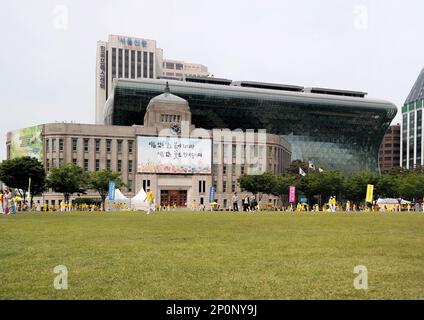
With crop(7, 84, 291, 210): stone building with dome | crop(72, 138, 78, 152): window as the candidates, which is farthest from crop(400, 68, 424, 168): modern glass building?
crop(72, 138, 78, 152): window

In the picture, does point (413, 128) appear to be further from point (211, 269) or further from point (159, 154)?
point (211, 269)

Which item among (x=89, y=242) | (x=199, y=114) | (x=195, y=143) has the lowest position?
(x=89, y=242)

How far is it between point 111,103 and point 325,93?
71.8 m

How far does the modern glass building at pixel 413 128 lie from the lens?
612 ft

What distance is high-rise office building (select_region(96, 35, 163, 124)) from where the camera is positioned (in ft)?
616

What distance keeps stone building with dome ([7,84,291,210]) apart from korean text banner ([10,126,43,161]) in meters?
0.57

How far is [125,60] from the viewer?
191 metres

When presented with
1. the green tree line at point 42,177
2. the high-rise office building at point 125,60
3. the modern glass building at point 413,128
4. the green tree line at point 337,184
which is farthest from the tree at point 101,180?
the modern glass building at point 413,128

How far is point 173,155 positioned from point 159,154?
332cm

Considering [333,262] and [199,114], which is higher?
[199,114]

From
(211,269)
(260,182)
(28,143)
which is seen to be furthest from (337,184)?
(211,269)

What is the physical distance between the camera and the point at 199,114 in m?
139
